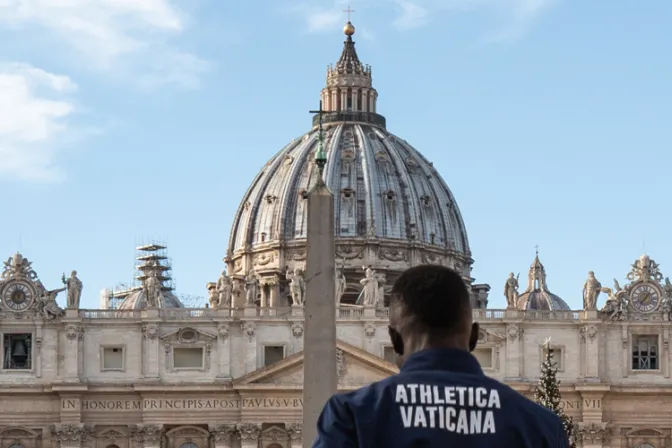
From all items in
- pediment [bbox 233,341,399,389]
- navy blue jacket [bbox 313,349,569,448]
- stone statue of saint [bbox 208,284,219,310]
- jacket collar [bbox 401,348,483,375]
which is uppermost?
stone statue of saint [bbox 208,284,219,310]

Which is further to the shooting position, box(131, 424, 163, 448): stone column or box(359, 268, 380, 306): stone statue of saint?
box(359, 268, 380, 306): stone statue of saint

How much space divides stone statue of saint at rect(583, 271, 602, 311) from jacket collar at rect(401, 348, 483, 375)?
9772cm

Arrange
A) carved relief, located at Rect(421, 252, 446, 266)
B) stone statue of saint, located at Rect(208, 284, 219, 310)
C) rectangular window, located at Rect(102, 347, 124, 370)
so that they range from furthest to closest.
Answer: carved relief, located at Rect(421, 252, 446, 266), stone statue of saint, located at Rect(208, 284, 219, 310), rectangular window, located at Rect(102, 347, 124, 370)

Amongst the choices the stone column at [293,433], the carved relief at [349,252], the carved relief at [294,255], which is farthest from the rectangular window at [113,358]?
the carved relief at [294,255]

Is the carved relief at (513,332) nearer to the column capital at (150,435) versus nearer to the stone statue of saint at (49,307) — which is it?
the column capital at (150,435)

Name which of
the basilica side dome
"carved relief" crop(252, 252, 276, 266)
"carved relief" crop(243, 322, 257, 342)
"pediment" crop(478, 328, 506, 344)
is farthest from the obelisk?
"carved relief" crop(252, 252, 276, 266)

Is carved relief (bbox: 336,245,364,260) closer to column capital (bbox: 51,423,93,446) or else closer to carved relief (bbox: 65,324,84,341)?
carved relief (bbox: 65,324,84,341)

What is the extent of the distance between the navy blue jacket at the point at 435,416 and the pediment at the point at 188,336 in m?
96.0

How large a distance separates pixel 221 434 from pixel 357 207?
53077 millimetres

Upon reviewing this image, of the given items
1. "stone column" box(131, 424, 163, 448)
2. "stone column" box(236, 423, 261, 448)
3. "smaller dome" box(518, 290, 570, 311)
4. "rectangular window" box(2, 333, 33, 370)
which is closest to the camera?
"stone column" box(131, 424, 163, 448)

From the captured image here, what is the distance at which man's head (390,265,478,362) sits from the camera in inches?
433

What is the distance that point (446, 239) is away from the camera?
157m

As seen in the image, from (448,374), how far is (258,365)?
9607 centimetres

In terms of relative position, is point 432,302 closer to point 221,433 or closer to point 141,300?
point 221,433
